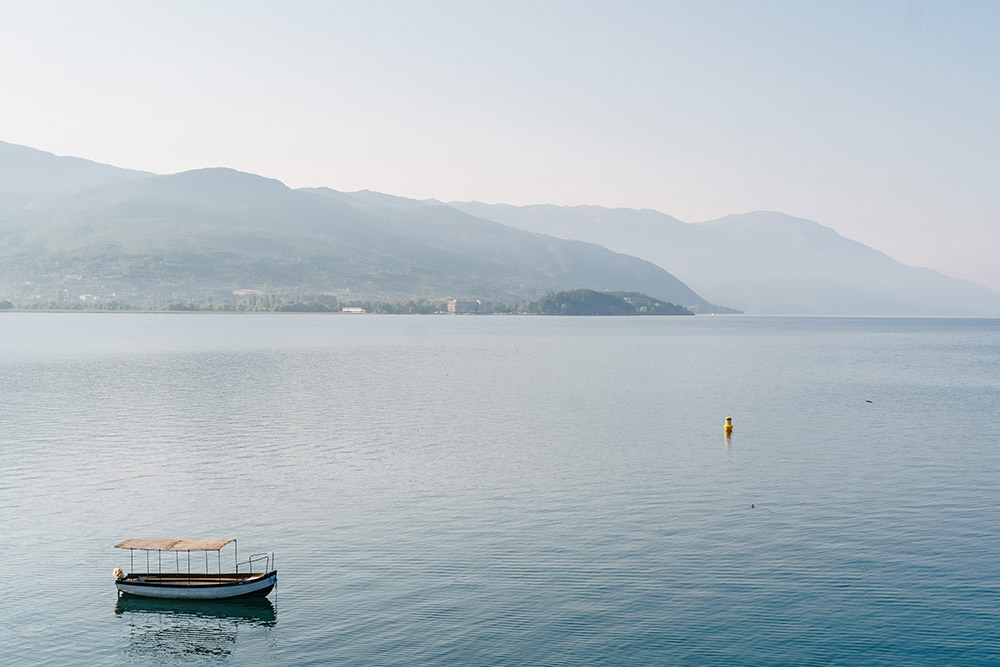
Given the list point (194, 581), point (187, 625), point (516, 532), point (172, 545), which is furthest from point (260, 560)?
point (516, 532)

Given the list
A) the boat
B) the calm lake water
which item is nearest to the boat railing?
the boat

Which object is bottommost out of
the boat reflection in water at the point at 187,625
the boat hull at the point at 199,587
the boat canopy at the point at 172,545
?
the boat reflection in water at the point at 187,625

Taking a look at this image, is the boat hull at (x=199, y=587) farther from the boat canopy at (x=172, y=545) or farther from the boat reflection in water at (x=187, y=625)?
the boat canopy at (x=172, y=545)

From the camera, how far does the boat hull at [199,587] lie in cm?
4831

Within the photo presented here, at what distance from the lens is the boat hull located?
159 feet

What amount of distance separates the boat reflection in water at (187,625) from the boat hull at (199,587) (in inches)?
15.7

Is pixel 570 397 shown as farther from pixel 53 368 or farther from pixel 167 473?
pixel 53 368

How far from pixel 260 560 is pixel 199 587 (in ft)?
16.7

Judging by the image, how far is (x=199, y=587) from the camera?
1937 inches

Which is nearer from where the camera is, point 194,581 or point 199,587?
point 199,587

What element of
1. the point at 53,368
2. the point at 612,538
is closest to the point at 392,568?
the point at 612,538

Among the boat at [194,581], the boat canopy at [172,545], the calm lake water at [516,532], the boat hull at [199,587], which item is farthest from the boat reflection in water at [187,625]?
the boat canopy at [172,545]

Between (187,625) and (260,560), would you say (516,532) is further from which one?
(187,625)

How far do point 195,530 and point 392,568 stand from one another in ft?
56.7
